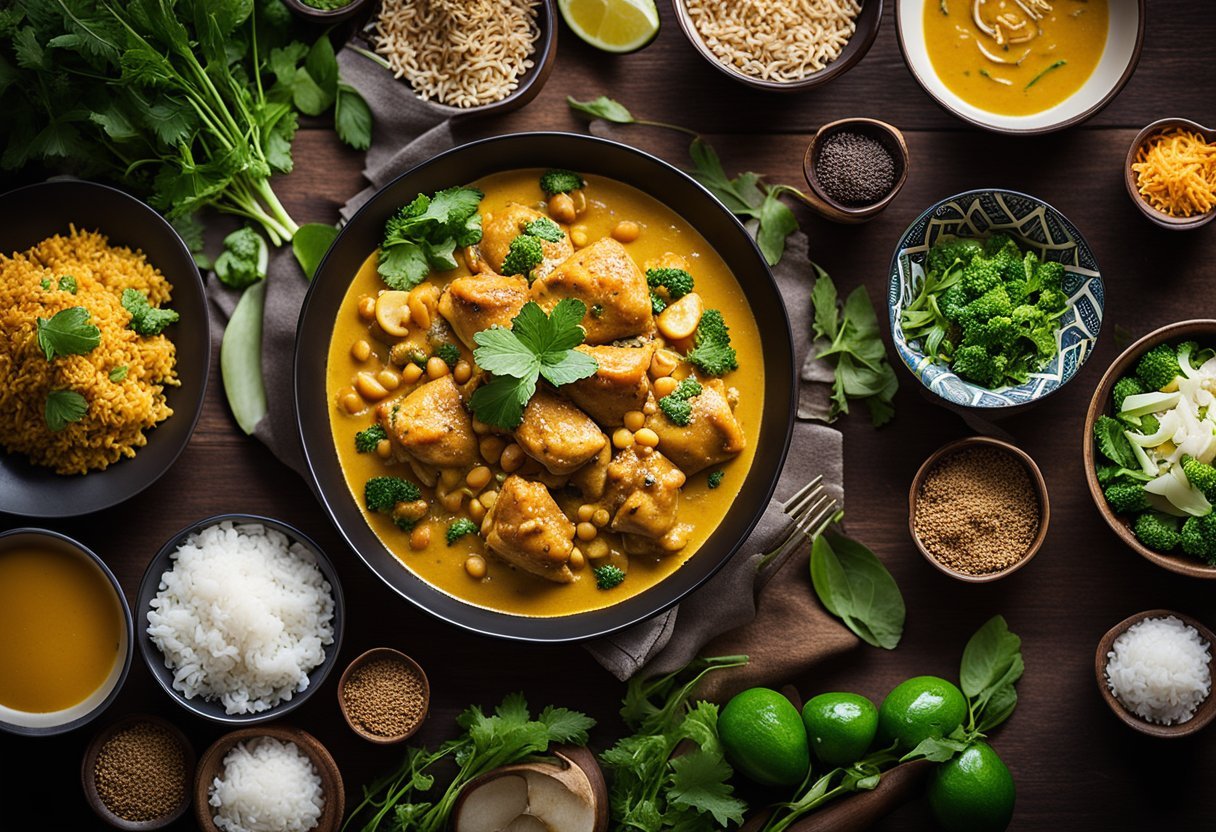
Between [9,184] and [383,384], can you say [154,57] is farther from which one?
[383,384]

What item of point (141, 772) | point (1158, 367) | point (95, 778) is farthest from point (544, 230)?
point (95, 778)

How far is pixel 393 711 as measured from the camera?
434 cm

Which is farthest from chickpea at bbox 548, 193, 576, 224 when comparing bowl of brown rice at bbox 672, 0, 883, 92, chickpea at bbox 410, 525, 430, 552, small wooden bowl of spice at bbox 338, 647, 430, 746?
small wooden bowl of spice at bbox 338, 647, 430, 746

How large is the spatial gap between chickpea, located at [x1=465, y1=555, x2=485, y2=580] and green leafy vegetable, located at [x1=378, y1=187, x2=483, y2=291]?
125cm

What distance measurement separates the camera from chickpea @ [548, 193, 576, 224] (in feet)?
14.7

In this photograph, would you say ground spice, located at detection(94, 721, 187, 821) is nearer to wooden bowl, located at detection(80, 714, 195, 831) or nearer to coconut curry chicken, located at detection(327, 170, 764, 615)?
wooden bowl, located at detection(80, 714, 195, 831)

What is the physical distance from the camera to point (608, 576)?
14.2 ft

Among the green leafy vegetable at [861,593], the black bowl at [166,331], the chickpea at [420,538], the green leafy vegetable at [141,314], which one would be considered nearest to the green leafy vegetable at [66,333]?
the green leafy vegetable at [141,314]

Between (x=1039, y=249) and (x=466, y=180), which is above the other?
(x=1039, y=249)

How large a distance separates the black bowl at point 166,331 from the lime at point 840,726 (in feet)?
9.84

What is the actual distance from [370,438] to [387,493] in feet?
0.85

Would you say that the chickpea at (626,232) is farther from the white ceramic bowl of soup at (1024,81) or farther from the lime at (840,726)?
the lime at (840,726)

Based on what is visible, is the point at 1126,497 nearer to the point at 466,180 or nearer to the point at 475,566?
the point at 475,566

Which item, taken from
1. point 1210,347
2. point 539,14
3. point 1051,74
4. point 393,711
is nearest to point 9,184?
point 539,14
